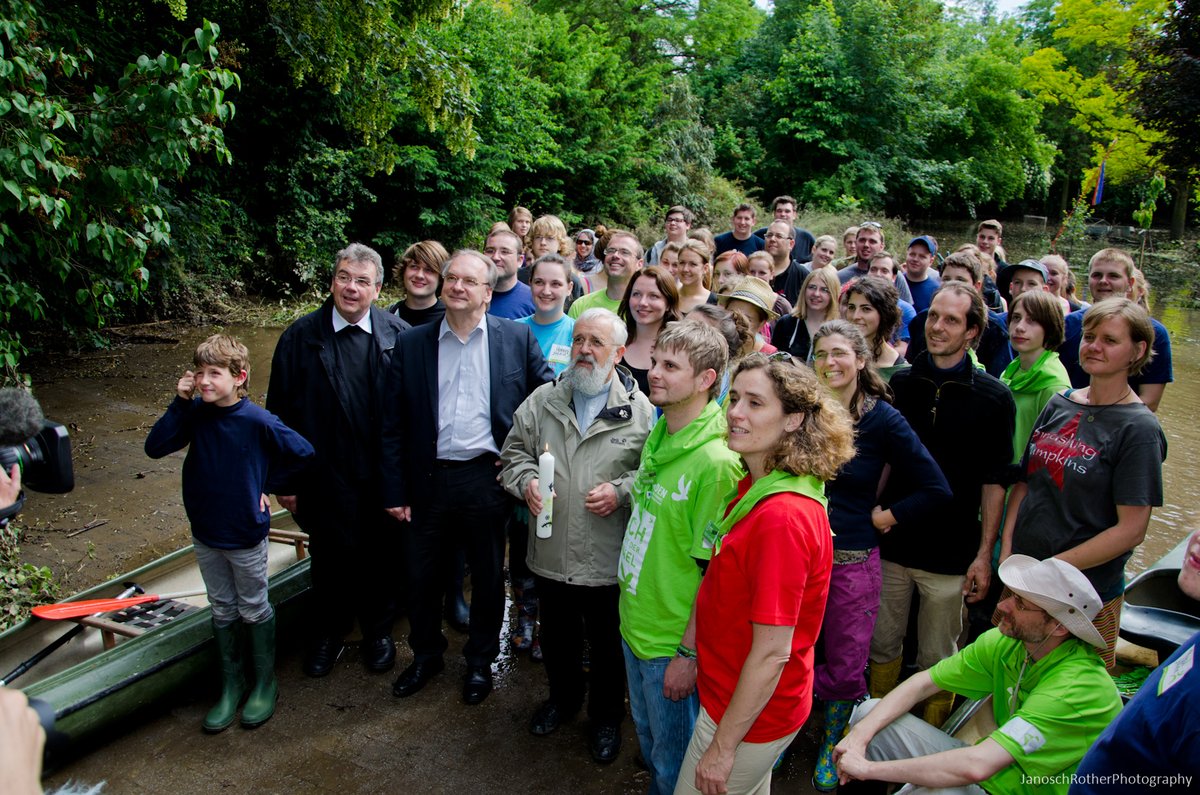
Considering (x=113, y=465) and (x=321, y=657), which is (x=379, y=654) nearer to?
(x=321, y=657)

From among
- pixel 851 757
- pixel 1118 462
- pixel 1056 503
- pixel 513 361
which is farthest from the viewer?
pixel 513 361

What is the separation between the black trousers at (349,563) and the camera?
4066 millimetres

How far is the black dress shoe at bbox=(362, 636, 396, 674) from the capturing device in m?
4.18

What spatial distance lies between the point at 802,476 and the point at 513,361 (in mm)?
1986

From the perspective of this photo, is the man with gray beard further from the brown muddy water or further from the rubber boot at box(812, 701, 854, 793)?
the rubber boot at box(812, 701, 854, 793)

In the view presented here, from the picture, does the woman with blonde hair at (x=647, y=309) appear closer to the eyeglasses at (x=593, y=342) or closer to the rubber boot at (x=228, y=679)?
the eyeglasses at (x=593, y=342)

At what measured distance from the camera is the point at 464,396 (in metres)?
3.82

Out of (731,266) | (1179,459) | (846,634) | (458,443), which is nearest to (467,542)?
(458,443)

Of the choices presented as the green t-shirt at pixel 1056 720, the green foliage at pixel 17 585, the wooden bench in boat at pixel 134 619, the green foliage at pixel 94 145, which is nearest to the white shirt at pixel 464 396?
the wooden bench in boat at pixel 134 619

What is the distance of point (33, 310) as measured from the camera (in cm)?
542

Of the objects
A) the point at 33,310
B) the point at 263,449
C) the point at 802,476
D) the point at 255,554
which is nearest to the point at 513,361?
the point at 263,449

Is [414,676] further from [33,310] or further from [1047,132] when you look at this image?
[1047,132]

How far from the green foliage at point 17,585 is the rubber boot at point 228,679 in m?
1.99

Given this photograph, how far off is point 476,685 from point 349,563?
3.21ft
